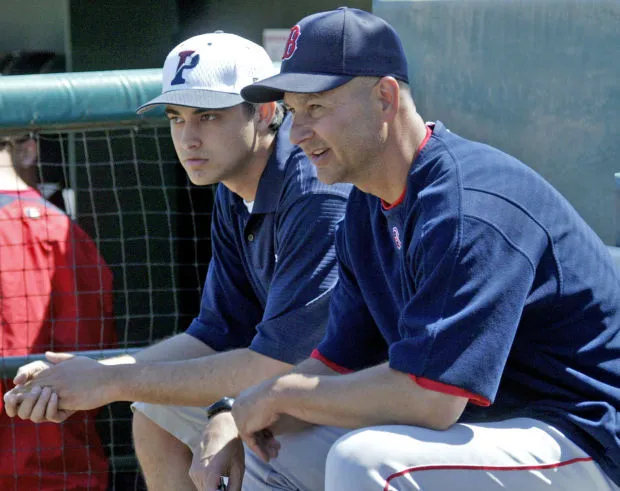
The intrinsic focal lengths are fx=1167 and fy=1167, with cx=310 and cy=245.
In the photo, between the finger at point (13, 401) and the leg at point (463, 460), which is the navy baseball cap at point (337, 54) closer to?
the leg at point (463, 460)

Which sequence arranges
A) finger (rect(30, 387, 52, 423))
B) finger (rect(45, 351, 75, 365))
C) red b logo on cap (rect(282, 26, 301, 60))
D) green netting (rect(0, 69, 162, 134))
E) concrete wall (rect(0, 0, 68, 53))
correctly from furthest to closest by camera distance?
concrete wall (rect(0, 0, 68, 53)), green netting (rect(0, 69, 162, 134)), finger (rect(45, 351, 75, 365)), finger (rect(30, 387, 52, 423)), red b logo on cap (rect(282, 26, 301, 60))

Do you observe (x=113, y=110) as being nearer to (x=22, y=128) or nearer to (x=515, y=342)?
(x=22, y=128)

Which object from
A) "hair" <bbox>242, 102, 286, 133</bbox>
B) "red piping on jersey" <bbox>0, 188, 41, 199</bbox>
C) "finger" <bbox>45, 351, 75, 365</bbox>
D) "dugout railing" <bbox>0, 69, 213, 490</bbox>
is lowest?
"dugout railing" <bbox>0, 69, 213, 490</bbox>

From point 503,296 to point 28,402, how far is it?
122 cm

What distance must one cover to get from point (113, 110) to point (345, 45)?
4.56 feet

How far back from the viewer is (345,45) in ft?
7.73

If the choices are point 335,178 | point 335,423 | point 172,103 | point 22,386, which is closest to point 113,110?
point 172,103

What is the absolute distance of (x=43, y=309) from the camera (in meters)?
3.95

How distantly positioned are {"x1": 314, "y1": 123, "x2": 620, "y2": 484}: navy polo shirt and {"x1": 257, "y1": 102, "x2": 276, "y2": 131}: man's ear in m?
0.69

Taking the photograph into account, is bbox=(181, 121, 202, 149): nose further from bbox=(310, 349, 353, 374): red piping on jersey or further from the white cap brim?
bbox=(310, 349, 353, 374): red piping on jersey

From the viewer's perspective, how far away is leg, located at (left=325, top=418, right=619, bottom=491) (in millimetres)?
2064

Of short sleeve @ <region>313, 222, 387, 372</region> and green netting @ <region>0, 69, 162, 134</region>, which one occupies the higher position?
green netting @ <region>0, 69, 162, 134</region>

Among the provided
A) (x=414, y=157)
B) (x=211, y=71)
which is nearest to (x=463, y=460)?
(x=414, y=157)

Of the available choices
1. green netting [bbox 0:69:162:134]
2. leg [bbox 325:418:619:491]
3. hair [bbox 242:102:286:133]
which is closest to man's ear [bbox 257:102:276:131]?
hair [bbox 242:102:286:133]
